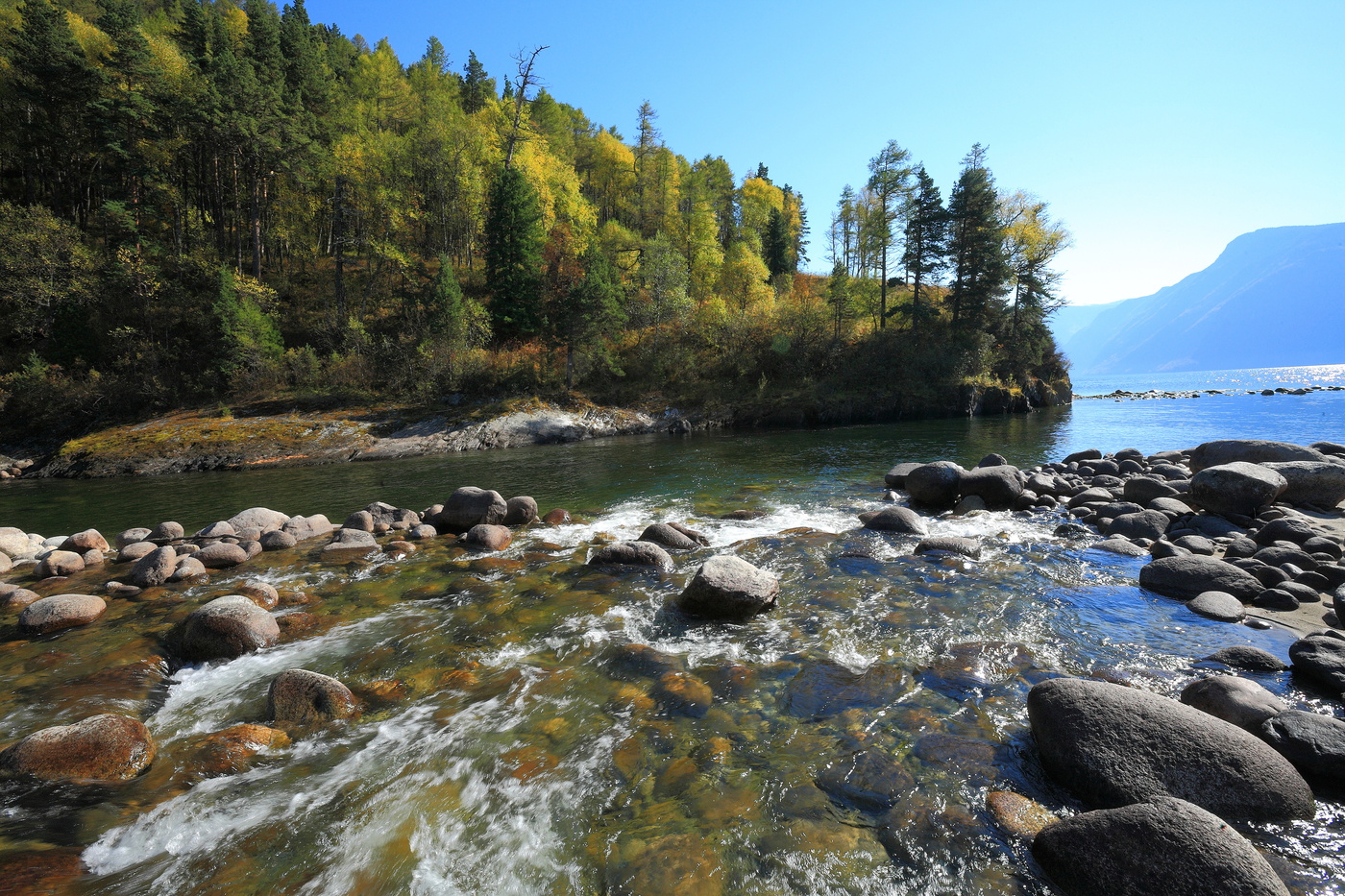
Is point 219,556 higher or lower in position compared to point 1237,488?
lower

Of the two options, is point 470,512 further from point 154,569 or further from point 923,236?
point 923,236

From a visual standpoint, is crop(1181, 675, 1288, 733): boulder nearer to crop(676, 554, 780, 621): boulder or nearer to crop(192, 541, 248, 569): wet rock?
crop(676, 554, 780, 621): boulder

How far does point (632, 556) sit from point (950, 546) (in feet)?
20.4

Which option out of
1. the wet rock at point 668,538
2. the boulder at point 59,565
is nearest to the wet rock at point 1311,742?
the wet rock at point 668,538

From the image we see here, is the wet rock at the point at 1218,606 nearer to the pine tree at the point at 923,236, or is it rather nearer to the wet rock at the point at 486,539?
the wet rock at the point at 486,539

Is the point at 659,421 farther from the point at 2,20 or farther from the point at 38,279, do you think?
the point at 2,20

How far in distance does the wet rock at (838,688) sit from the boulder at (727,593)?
1492 mm

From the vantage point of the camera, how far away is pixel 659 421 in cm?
3688

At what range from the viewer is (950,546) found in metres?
9.88

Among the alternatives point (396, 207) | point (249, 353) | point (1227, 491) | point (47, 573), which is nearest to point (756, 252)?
point (396, 207)

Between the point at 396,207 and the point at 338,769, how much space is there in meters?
44.0

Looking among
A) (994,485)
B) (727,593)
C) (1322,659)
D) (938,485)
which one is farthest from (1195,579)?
(727,593)

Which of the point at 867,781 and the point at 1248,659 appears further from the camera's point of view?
the point at 1248,659

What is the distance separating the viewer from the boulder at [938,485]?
13688mm
